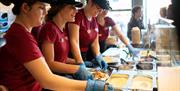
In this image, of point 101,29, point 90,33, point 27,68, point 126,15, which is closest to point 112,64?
point 90,33

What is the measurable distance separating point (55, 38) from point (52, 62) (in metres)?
0.18

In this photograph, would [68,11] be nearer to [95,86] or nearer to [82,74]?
[82,74]

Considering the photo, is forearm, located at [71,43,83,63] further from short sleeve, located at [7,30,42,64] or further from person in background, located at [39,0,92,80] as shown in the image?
short sleeve, located at [7,30,42,64]

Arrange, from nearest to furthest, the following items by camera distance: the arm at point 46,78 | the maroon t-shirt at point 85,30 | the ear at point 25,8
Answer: the arm at point 46,78
the ear at point 25,8
the maroon t-shirt at point 85,30

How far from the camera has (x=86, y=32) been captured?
252cm

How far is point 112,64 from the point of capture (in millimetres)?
2314

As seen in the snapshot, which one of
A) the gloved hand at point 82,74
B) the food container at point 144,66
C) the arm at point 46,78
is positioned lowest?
the food container at point 144,66

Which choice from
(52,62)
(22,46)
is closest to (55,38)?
(52,62)

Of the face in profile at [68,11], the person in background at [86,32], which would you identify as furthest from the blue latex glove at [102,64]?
the face in profile at [68,11]

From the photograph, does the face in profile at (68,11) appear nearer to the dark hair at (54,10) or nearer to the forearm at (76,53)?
the dark hair at (54,10)

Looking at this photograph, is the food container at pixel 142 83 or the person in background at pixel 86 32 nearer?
the food container at pixel 142 83

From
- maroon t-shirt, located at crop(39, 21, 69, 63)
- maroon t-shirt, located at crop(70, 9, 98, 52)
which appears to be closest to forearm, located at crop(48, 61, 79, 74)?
maroon t-shirt, located at crop(39, 21, 69, 63)

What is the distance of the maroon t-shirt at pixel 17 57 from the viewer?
1.32 metres

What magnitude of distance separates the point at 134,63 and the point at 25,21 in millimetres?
1215
